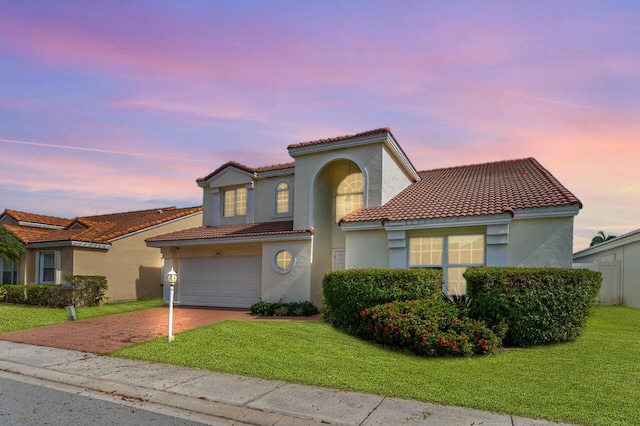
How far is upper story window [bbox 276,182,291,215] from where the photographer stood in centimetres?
1770

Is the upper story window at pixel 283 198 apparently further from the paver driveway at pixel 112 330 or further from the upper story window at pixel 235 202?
the paver driveway at pixel 112 330

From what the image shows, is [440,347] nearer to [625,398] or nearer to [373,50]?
[625,398]

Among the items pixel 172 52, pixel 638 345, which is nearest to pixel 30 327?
pixel 172 52

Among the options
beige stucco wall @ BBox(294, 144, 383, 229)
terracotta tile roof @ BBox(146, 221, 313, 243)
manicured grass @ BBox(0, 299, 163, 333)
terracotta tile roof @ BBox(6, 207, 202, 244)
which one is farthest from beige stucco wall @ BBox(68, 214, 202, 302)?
beige stucco wall @ BBox(294, 144, 383, 229)

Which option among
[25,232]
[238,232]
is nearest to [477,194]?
[238,232]

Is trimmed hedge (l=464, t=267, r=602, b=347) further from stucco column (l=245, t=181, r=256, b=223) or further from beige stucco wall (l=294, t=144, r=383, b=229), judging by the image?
stucco column (l=245, t=181, r=256, b=223)

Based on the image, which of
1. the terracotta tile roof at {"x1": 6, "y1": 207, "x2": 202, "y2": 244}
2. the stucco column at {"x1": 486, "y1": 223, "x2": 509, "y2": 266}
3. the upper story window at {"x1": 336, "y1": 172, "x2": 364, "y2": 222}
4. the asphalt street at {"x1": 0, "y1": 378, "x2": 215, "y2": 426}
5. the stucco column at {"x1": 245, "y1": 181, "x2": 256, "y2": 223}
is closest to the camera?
the asphalt street at {"x1": 0, "y1": 378, "x2": 215, "y2": 426}

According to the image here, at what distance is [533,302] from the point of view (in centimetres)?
898

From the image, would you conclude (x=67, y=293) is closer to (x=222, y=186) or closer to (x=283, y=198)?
(x=222, y=186)

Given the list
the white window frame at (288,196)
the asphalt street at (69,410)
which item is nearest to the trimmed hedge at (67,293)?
the white window frame at (288,196)

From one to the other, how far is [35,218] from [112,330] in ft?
57.1

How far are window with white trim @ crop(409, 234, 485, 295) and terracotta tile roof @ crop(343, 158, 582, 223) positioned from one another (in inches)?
36.0

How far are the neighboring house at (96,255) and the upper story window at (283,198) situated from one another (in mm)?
7980

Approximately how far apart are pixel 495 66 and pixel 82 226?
21.4m
